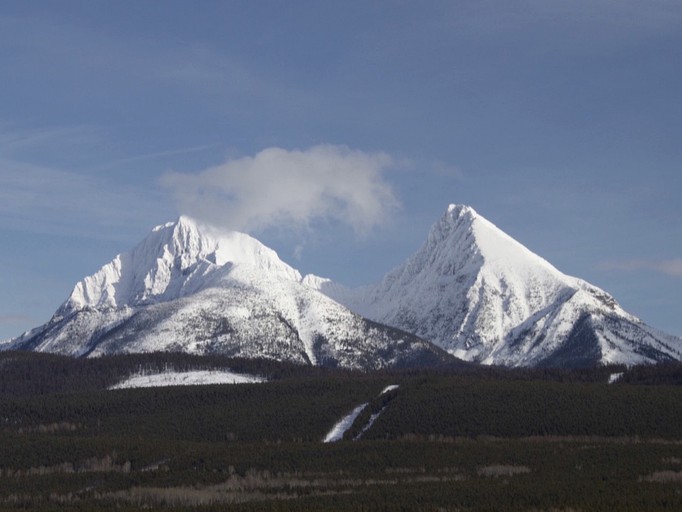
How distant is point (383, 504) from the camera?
5418 inches

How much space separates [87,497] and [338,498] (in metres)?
39.2

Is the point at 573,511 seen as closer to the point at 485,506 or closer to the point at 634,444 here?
the point at 485,506

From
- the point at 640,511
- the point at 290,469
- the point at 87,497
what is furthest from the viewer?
the point at 290,469

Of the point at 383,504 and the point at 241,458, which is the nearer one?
→ the point at 383,504

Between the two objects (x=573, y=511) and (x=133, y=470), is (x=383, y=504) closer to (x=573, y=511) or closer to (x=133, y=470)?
(x=573, y=511)

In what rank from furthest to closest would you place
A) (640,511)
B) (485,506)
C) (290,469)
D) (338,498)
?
(290,469) → (338,498) → (485,506) → (640,511)

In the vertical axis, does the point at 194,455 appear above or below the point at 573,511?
above

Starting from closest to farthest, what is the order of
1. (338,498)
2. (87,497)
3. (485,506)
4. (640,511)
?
(640,511) → (485,506) → (338,498) → (87,497)

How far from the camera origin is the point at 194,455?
198875 millimetres

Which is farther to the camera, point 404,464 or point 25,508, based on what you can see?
point 404,464

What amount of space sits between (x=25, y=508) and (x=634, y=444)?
9938cm

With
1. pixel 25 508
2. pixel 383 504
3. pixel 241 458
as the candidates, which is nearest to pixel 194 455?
pixel 241 458

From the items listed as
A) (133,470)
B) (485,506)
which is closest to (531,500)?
(485,506)

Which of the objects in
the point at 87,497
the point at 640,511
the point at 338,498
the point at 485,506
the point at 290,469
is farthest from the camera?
the point at 290,469
